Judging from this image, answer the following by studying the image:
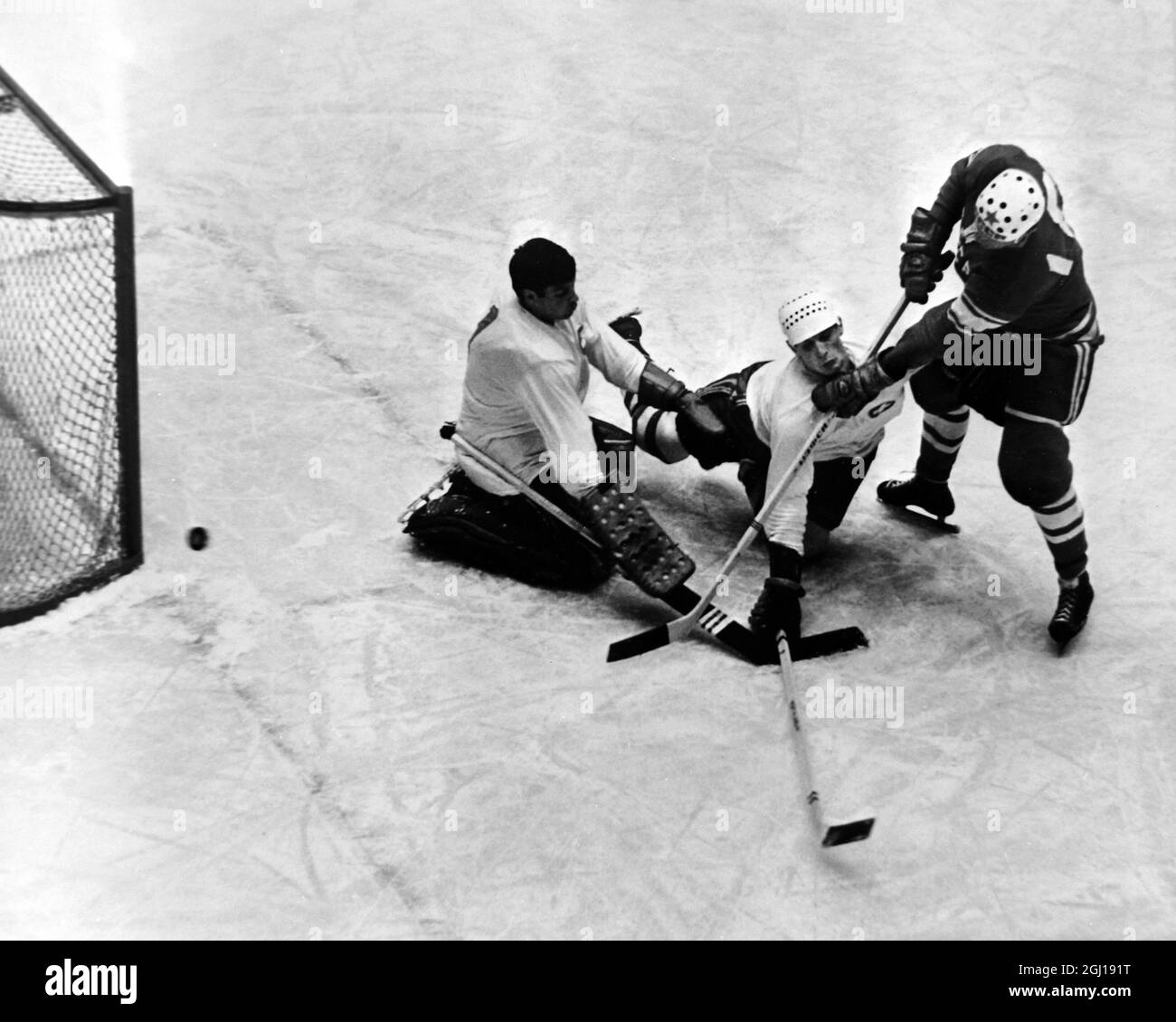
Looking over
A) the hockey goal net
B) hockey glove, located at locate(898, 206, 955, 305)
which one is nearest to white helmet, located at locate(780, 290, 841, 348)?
hockey glove, located at locate(898, 206, 955, 305)

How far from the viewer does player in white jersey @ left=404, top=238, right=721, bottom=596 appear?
5.15 meters

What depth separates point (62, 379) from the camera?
579 centimetres

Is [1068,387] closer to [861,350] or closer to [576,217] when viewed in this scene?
[861,350]

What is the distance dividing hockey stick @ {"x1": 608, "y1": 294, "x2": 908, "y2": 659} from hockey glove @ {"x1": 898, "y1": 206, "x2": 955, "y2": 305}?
6 cm

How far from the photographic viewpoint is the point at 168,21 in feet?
29.1

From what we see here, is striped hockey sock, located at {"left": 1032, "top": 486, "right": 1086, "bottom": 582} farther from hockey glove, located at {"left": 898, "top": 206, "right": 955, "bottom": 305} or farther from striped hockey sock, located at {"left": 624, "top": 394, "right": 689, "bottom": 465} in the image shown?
striped hockey sock, located at {"left": 624, "top": 394, "right": 689, "bottom": 465}

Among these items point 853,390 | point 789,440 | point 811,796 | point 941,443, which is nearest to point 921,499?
point 941,443

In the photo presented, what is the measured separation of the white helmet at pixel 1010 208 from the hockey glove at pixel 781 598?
3.60ft

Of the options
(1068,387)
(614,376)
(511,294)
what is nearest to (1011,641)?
(1068,387)

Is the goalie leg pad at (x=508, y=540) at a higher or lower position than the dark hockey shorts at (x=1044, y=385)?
lower

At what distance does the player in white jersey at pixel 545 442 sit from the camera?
16.9 feet

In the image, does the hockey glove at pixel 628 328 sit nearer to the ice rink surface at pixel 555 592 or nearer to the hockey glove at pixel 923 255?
the ice rink surface at pixel 555 592

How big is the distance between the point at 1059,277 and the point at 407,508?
7.12ft

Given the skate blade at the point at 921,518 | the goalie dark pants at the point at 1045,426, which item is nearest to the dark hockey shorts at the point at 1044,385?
the goalie dark pants at the point at 1045,426
